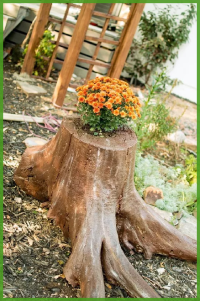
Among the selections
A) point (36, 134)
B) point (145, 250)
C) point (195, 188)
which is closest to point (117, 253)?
point (145, 250)

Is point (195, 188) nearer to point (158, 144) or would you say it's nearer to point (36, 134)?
point (158, 144)

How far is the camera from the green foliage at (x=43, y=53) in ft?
20.2

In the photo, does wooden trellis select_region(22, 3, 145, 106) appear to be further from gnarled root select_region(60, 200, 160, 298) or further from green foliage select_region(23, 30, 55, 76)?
gnarled root select_region(60, 200, 160, 298)

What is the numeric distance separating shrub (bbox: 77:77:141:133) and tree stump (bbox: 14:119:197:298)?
0.41ft

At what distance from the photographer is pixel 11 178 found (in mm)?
3426

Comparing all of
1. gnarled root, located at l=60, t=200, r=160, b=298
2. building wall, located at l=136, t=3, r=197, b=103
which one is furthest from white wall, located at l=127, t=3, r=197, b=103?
gnarled root, located at l=60, t=200, r=160, b=298

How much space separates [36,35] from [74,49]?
1.10m

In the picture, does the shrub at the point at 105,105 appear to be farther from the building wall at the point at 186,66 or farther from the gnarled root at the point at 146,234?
the building wall at the point at 186,66

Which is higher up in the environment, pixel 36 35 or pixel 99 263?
pixel 36 35

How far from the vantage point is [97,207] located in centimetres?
276

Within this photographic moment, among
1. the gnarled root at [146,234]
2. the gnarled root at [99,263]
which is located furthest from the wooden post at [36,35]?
the gnarled root at [99,263]

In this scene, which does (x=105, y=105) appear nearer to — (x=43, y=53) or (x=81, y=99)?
(x=81, y=99)

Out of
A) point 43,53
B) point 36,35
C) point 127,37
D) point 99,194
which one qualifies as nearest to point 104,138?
point 99,194

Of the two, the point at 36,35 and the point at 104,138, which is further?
the point at 36,35
